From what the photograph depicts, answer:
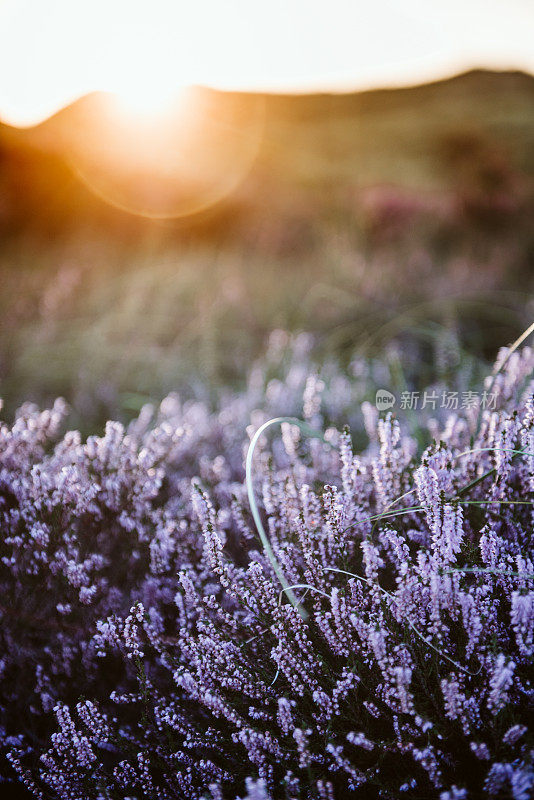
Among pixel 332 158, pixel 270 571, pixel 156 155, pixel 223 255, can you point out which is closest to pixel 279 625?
pixel 270 571

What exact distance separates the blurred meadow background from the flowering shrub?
4.51ft

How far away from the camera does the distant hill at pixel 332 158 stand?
755 centimetres

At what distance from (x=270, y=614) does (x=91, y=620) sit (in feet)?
1.83

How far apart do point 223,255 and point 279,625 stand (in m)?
5.60

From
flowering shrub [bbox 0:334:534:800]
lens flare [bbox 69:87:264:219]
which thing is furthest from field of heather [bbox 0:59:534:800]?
lens flare [bbox 69:87:264:219]

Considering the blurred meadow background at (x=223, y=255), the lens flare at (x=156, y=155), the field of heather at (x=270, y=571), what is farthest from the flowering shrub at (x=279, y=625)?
the lens flare at (x=156, y=155)

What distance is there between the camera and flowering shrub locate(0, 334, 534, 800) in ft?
4.11

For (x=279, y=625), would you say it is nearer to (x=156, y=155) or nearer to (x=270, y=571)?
(x=270, y=571)

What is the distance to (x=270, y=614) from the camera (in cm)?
Result: 151

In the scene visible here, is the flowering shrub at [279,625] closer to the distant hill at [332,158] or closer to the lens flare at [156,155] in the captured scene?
the distant hill at [332,158]

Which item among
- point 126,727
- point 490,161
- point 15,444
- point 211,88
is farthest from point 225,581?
point 211,88

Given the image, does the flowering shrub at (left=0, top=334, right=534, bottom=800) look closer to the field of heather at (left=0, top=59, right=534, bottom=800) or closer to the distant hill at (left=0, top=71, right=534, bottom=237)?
the field of heather at (left=0, top=59, right=534, bottom=800)

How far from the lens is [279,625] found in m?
1.32

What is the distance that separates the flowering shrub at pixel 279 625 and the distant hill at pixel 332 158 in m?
5.96
